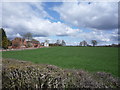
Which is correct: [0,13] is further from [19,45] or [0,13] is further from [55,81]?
[19,45]

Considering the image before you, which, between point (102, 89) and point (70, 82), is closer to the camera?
point (102, 89)

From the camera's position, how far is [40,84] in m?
2.75

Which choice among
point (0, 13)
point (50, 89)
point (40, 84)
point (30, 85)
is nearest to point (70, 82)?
point (50, 89)

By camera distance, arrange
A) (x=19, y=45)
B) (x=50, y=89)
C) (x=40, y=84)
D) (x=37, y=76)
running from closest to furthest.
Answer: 1. (x=50, y=89)
2. (x=40, y=84)
3. (x=37, y=76)
4. (x=19, y=45)

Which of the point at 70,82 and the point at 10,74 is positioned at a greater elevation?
the point at 10,74

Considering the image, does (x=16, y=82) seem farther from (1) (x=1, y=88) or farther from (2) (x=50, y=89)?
(2) (x=50, y=89)

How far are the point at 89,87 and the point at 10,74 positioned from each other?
2730 millimetres

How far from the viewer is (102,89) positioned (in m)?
2.67

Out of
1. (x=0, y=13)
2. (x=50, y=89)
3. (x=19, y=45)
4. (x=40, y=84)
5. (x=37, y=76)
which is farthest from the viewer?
(x=19, y=45)

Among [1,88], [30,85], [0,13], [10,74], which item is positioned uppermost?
[0,13]

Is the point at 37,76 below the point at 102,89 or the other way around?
the other way around

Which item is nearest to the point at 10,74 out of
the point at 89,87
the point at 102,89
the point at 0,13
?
the point at 89,87

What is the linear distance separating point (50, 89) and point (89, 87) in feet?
3.93

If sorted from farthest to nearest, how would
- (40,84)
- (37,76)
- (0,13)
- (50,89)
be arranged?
1. (0,13)
2. (37,76)
3. (40,84)
4. (50,89)
